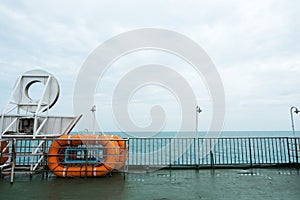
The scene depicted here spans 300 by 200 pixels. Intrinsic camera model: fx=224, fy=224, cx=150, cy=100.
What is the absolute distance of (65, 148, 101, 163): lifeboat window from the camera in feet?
20.3

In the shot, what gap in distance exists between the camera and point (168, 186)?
5164 millimetres

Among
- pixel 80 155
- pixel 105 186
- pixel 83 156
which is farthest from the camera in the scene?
pixel 83 156

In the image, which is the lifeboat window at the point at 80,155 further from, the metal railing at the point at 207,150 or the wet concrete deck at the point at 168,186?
the metal railing at the point at 207,150

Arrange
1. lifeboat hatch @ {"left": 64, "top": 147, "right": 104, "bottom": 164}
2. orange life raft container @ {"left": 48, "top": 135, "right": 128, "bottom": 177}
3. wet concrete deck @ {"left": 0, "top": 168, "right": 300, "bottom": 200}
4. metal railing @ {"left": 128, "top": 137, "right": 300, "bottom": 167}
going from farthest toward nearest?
1. metal railing @ {"left": 128, "top": 137, "right": 300, "bottom": 167}
2. lifeboat hatch @ {"left": 64, "top": 147, "right": 104, "bottom": 164}
3. orange life raft container @ {"left": 48, "top": 135, "right": 128, "bottom": 177}
4. wet concrete deck @ {"left": 0, "top": 168, "right": 300, "bottom": 200}

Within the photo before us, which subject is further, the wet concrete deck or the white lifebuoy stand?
the white lifebuoy stand

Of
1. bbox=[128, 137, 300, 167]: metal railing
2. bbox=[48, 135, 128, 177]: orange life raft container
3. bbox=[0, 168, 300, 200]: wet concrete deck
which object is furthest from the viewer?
bbox=[128, 137, 300, 167]: metal railing

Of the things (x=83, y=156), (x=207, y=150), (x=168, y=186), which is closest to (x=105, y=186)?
(x=168, y=186)

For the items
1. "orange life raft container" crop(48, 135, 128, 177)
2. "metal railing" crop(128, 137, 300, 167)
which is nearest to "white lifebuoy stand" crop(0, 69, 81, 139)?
"orange life raft container" crop(48, 135, 128, 177)

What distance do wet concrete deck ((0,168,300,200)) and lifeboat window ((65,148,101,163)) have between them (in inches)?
23.2

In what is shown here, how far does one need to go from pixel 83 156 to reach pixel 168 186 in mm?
2678

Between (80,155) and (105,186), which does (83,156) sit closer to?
(80,155)

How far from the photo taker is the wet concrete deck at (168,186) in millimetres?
4395

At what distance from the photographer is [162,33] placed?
7.11 meters

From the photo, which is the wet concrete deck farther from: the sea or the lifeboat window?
the lifeboat window
